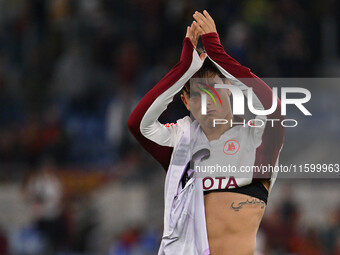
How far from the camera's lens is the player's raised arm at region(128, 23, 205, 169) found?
411 cm

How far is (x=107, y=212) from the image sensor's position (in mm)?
10023

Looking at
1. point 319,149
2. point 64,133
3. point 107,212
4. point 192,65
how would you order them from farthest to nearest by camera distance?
point 64,133 → point 107,212 → point 319,149 → point 192,65

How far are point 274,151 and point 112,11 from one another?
8220mm

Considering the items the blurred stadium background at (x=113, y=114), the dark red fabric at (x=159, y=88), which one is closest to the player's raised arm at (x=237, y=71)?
the dark red fabric at (x=159, y=88)

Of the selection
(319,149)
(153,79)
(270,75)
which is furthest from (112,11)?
(319,149)

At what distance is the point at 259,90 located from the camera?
4160 millimetres

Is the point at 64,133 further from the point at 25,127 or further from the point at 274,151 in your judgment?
the point at 274,151

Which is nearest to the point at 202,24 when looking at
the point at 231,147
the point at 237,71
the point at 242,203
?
the point at 237,71

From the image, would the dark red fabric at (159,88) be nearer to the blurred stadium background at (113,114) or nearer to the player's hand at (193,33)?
the player's hand at (193,33)

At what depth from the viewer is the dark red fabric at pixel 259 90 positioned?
4.11 m

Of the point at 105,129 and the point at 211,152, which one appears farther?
the point at 105,129

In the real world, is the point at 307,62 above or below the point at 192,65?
above

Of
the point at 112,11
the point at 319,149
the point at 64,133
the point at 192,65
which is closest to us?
the point at 192,65

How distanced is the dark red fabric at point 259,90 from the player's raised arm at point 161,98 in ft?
0.28
